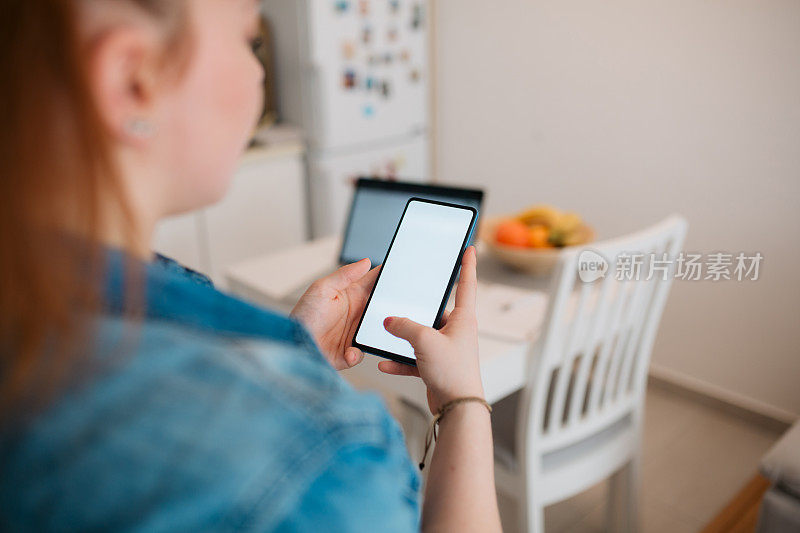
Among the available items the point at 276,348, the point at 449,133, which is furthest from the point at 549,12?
the point at 276,348

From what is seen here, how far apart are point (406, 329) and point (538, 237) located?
0.94m

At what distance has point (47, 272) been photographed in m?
0.32

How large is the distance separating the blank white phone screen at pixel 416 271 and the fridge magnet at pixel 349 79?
2.03 meters

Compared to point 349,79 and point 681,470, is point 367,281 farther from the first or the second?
point 349,79

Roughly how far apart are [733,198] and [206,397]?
2.04 metres

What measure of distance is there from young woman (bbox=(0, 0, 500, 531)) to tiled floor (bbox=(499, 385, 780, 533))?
4.34 feet

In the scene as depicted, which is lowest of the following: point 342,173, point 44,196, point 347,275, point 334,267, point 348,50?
point 334,267

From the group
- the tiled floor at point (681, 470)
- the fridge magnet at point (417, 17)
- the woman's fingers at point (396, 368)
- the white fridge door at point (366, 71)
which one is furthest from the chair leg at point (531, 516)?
the fridge magnet at point (417, 17)

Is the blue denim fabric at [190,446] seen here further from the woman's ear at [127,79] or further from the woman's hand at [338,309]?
the woman's hand at [338,309]

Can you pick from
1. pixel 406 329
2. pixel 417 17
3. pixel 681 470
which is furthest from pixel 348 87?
pixel 406 329

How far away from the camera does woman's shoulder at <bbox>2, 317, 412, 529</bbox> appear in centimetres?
32

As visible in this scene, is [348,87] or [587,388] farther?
[348,87]

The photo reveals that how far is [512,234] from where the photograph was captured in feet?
4.99

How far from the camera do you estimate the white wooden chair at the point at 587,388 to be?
125 centimetres
